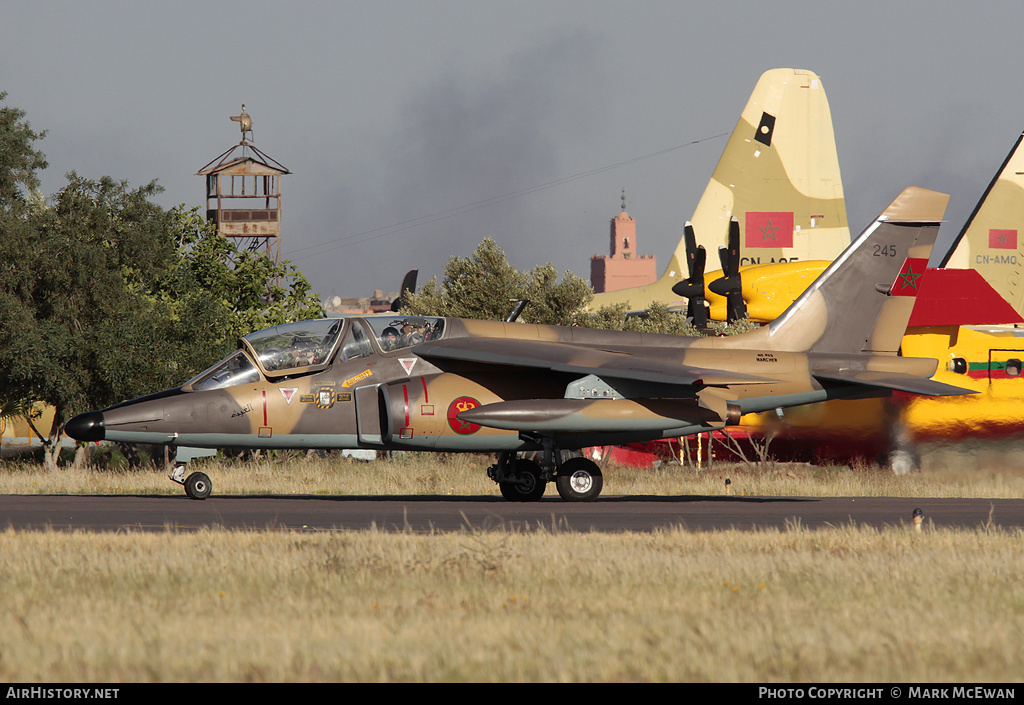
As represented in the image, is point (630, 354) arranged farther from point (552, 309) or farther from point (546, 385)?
point (552, 309)

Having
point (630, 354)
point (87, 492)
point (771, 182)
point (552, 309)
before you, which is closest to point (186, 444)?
point (87, 492)

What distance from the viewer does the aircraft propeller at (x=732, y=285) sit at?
28492mm

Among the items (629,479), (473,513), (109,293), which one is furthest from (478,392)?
(109,293)

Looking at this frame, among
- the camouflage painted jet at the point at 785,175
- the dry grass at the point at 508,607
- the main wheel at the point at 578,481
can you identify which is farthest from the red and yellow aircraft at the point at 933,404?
the camouflage painted jet at the point at 785,175

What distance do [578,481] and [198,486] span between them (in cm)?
636

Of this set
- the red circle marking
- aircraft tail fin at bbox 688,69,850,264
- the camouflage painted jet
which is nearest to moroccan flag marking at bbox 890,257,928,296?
the red circle marking

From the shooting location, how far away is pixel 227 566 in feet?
31.5

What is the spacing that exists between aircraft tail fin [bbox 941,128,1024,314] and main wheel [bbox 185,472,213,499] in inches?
1061

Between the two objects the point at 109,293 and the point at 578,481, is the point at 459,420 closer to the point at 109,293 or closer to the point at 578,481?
the point at 578,481

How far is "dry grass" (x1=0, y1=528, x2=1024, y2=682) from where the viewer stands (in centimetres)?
623

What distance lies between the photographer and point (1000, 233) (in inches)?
1398

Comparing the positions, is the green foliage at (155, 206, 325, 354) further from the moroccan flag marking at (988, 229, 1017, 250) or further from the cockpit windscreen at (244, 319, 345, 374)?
the moroccan flag marking at (988, 229, 1017, 250)

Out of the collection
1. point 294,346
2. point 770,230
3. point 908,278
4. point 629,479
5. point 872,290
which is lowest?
point 629,479
